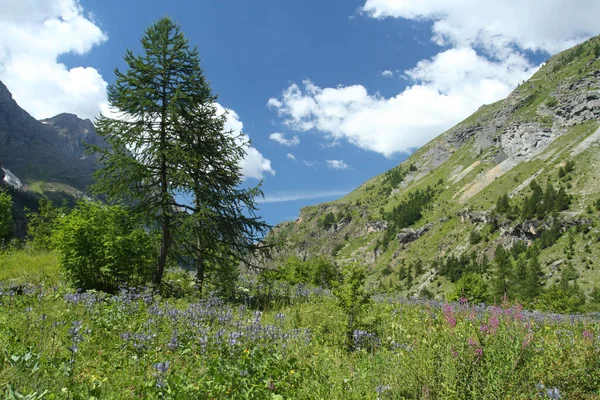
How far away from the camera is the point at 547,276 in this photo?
102312 millimetres

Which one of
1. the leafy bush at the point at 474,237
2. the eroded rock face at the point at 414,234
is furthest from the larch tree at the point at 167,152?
the eroded rock face at the point at 414,234

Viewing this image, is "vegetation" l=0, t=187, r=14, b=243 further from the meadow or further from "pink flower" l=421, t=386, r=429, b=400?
"pink flower" l=421, t=386, r=429, b=400

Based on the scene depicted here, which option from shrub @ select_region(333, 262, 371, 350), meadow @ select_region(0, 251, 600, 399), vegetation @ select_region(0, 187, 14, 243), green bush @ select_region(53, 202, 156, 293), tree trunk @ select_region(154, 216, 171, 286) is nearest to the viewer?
meadow @ select_region(0, 251, 600, 399)

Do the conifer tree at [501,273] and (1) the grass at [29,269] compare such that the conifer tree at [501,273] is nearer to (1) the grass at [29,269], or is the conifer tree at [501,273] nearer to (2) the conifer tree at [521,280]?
(2) the conifer tree at [521,280]

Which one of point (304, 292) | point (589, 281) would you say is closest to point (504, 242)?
point (589, 281)

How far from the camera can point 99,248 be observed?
10805mm

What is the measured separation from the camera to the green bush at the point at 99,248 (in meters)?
10.7

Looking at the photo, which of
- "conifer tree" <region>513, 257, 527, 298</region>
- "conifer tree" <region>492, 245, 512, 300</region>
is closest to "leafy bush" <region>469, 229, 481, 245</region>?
"conifer tree" <region>492, 245, 512, 300</region>

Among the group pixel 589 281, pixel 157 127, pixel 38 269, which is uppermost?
pixel 157 127

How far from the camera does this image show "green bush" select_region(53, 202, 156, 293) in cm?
1068

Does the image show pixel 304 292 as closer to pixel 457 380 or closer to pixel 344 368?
pixel 344 368

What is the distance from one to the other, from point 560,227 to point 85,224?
147 metres

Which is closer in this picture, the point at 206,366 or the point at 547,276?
the point at 206,366

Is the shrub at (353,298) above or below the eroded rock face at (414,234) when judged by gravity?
below
